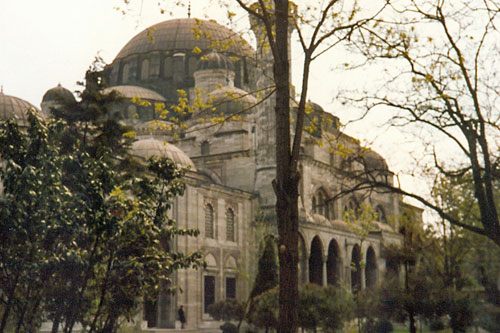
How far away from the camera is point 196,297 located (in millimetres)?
30062

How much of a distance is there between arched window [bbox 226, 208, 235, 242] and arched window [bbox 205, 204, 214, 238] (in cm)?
139

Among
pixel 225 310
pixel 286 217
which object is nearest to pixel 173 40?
pixel 225 310

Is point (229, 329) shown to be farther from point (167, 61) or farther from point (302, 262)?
point (167, 61)

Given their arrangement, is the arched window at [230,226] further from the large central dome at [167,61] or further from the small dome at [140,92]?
the large central dome at [167,61]

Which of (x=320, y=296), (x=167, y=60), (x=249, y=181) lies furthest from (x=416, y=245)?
(x=167, y=60)

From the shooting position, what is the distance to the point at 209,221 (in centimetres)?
3172

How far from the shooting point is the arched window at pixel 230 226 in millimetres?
33062

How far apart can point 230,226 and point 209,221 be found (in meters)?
1.90

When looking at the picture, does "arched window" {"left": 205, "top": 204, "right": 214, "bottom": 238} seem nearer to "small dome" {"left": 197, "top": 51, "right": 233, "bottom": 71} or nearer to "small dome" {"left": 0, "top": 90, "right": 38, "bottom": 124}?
"small dome" {"left": 0, "top": 90, "right": 38, "bottom": 124}

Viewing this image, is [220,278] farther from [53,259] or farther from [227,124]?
[53,259]

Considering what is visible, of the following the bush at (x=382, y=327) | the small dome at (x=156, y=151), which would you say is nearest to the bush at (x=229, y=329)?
the bush at (x=382, y=327)

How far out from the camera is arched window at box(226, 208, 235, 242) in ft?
108

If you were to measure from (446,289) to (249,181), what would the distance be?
678 inches

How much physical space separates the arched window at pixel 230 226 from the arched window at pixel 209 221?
1.39 meters
